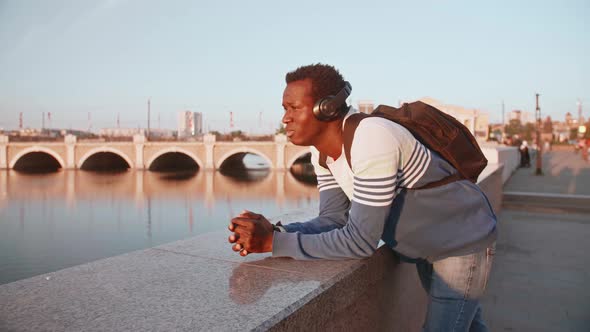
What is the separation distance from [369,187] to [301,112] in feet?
1.54

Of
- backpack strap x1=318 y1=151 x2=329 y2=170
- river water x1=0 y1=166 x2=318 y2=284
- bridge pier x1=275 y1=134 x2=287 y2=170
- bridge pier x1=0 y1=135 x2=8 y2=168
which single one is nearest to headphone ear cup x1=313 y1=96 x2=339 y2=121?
backpack strap x1=318 y1=151 x2=329 y2=170

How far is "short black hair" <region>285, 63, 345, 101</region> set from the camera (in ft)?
5.92

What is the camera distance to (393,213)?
1.70 m

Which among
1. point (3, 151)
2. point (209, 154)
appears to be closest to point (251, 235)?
point (209, 154)

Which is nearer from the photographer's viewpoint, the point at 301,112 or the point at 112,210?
the point at 301,112

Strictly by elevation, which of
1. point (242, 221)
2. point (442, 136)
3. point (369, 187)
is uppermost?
point (442, 136)

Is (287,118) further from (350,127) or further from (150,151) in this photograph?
(150,151)

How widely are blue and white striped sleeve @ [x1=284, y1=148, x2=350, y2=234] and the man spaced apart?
0.56 ft

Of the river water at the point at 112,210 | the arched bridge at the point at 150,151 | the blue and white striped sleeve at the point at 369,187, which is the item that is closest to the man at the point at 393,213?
the blue and white striped sleeve at the point at 369,187

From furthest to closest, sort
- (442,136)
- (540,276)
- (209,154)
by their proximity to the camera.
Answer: (209,154) → (540,276) → (442,136)

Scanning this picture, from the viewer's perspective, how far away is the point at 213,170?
4356 centimetres

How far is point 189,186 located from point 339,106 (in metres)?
31.9

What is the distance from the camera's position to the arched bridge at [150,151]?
4222cm

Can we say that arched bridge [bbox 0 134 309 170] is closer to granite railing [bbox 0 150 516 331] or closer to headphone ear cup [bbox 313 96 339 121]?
granite railing [bbox 0 150 516 331]
